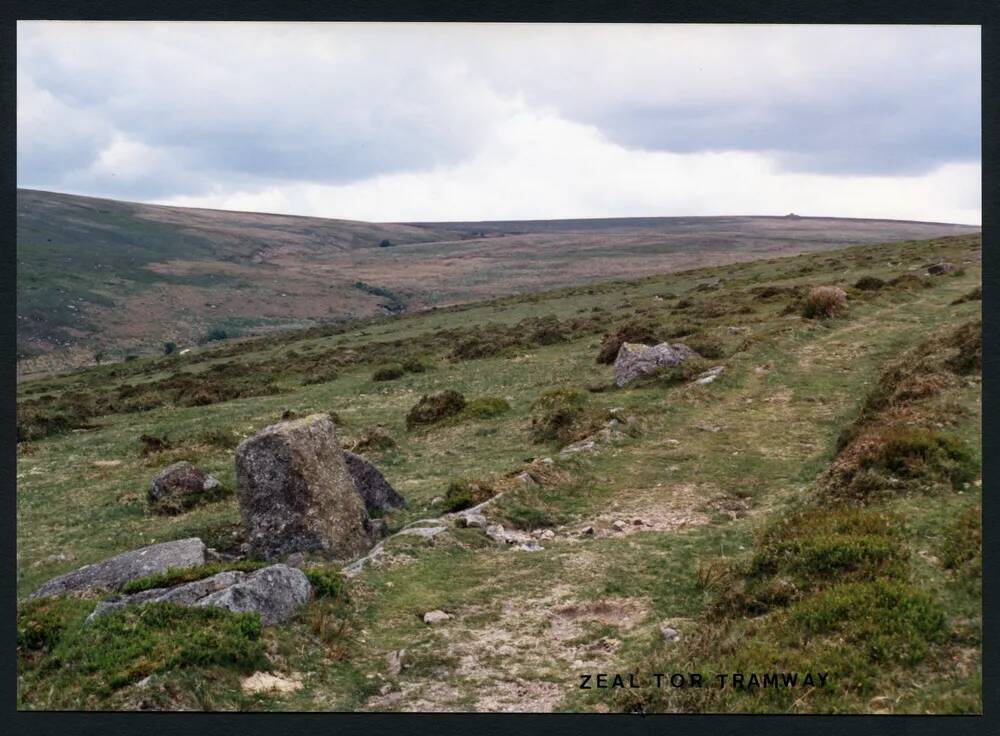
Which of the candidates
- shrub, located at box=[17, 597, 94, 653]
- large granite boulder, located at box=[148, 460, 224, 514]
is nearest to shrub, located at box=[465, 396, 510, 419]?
large granite boulder, located at box=[148, 460, 224, 514]

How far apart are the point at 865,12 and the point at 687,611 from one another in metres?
8.94

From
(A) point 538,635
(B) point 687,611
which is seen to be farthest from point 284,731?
(B) point 687,611

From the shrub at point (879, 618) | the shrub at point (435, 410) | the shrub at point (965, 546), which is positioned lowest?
the shrub at point (435, 410)

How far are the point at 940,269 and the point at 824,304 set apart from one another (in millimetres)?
17222

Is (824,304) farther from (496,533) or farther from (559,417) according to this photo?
(496,533)

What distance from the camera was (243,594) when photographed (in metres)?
11.1

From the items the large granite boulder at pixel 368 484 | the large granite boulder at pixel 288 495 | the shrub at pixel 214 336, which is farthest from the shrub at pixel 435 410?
the shrub at pixel 214 336

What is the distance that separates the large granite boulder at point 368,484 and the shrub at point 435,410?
9859 millimetres

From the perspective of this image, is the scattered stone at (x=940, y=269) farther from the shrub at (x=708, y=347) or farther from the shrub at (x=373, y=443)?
the shrub at (x=373, y=443)

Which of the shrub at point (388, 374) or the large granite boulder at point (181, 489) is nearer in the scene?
the large granite boulder at point (181, 489)

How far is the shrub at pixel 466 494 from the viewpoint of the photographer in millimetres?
17484

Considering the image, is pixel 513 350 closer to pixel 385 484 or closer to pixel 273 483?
pixel 385 484

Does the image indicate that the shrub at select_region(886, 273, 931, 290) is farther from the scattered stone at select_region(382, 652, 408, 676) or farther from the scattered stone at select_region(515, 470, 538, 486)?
the scattered stone at select_region(382, 652, 408, 676)

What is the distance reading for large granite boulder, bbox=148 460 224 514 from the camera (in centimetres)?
2077
